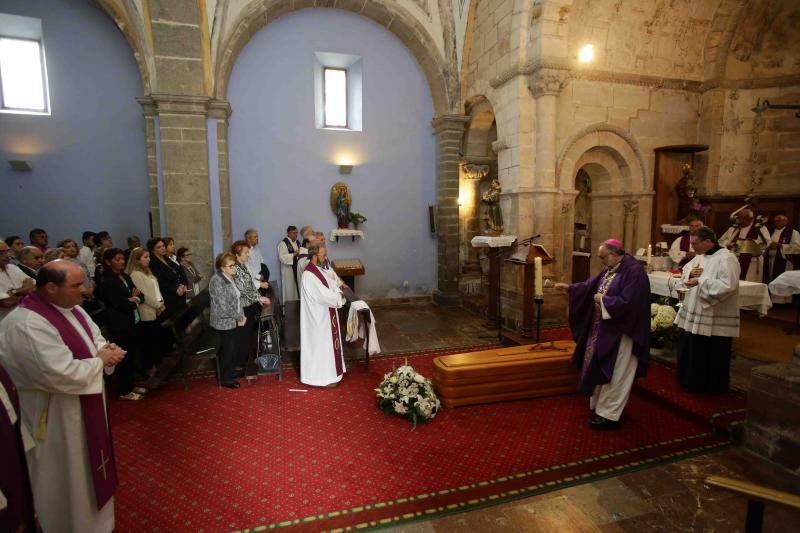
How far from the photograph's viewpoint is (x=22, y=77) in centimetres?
843

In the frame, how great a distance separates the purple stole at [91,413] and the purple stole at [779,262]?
978 centimetres

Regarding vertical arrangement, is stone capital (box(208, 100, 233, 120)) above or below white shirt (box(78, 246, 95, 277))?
above

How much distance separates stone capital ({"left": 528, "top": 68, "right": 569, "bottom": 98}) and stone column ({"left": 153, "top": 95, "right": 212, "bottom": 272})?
5.69m

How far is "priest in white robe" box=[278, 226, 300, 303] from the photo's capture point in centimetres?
855

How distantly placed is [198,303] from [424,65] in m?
7.37

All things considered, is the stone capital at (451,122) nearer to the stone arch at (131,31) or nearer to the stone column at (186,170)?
the stone column at (186,170)

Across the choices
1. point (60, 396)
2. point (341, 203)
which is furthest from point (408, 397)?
point (341, 203)

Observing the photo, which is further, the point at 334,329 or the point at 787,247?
the point at 787,247

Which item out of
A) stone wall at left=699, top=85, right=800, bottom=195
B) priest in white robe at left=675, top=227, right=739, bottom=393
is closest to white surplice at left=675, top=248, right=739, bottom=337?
priest in white robe at left=675, top=227, right=739, bottom=393

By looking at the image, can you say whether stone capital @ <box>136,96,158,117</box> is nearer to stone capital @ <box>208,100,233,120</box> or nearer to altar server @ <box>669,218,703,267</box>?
stone capital @ <box>208,100,233,120</box>

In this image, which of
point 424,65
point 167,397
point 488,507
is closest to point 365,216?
point 424,65

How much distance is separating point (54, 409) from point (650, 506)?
3.86 meters

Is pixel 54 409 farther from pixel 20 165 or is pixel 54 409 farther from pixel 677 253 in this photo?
pixel 20 165

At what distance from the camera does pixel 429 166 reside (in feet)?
34.3
